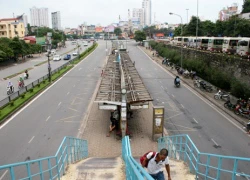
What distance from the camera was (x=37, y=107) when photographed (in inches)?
821

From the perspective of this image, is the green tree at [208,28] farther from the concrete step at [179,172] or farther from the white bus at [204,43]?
the concrete step at [179,172]

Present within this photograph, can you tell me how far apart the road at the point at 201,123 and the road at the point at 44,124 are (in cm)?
614

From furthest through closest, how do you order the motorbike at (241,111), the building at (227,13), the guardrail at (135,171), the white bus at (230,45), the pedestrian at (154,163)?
1. the building at (227,13)
2. the white bus at (230,45)
3. the motorbike at (241,111)
4. the pedestrian at (154,163)
5. the guardrail at (135,171)

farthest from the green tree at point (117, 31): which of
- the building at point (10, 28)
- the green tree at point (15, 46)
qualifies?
the green tree at point (15, 46)

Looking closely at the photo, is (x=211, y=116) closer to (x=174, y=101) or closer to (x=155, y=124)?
(x=174, y=101)

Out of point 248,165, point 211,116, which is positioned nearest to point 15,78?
point 211,116

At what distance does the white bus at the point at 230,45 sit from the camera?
32.7m

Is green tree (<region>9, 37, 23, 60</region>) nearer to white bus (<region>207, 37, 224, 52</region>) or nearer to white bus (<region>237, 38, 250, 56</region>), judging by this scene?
white bus (<region>207, 37, 224, 52</region>)

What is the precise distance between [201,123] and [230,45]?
785 inches

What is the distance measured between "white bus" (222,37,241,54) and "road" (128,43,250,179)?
31.8ft

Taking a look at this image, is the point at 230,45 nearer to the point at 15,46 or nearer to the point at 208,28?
the point at 208,28

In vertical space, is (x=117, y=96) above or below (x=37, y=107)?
above

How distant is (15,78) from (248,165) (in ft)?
97.3

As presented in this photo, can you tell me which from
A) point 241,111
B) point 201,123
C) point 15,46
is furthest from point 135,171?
point 15,46
